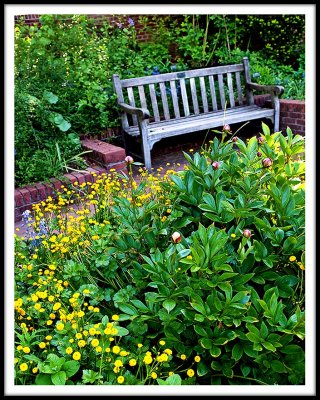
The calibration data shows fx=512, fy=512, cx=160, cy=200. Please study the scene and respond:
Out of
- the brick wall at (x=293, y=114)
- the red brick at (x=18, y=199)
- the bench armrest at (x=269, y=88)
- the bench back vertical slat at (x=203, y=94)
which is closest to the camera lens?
the red brick at (x=18, y=199)

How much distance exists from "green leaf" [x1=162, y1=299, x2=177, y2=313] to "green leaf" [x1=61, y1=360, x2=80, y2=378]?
0.36 m

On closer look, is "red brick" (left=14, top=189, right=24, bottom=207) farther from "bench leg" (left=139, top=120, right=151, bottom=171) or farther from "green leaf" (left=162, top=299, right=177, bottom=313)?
"green leaf" (left=162, top=299, right=177, bottom=313)

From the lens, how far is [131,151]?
5.91 metres

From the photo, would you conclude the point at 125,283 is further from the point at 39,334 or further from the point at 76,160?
the point at 76,160

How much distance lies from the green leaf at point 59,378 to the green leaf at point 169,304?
41 cm

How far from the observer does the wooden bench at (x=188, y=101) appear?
554 centimetres

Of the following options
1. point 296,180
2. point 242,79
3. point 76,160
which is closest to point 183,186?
point 296,180

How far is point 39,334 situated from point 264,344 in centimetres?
92

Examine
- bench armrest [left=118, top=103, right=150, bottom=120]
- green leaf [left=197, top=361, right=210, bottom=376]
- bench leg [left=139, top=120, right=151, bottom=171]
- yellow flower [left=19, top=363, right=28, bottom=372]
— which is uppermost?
bench armrest [left=118, top=103, right=150, bottom=120]

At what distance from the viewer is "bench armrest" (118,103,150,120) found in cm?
512

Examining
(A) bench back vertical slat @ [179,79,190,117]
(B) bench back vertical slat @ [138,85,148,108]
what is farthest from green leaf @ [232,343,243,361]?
(A) bench back vertical slat @ [179,79,190,117]

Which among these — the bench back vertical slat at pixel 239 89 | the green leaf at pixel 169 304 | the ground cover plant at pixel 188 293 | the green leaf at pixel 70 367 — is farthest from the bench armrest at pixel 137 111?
the green leaf at pixel 70 367

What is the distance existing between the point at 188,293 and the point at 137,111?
142 inches

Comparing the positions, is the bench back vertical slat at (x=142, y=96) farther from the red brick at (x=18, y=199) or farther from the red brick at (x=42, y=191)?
the red brick at (x=18, y=199)
